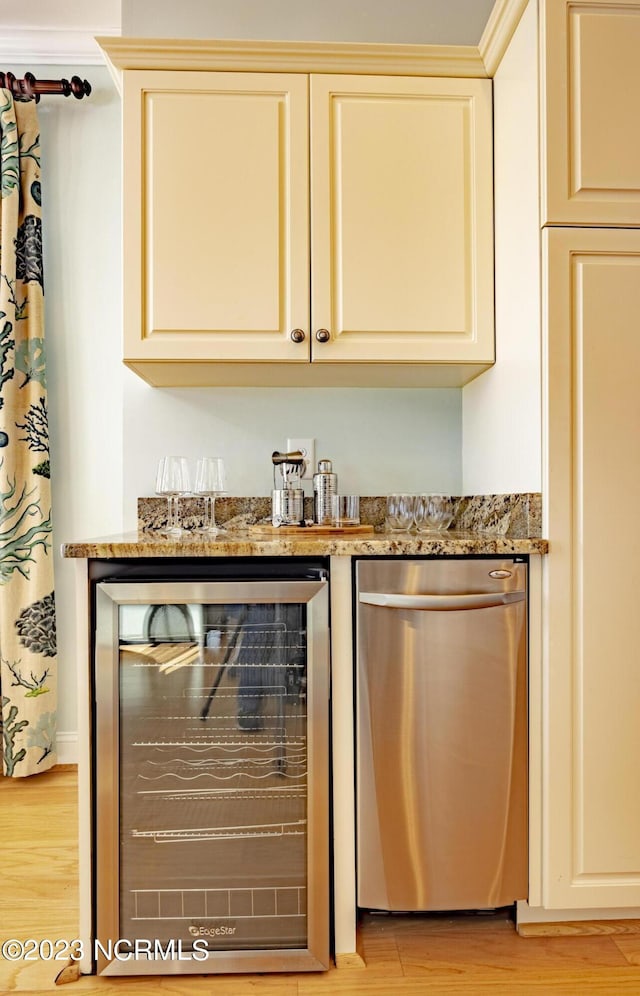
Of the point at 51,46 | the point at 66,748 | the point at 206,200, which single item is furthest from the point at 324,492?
the point at 51,46

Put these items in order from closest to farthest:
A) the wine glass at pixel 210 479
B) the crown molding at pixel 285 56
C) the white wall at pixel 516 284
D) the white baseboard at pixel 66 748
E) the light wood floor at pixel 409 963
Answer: the light wood floor at pixel 409 963, the white wall at pixel 516 284, the crown molding at pixel 285 56, the wine glass at pixel 210 479, the white baseboard at pixel 66 748

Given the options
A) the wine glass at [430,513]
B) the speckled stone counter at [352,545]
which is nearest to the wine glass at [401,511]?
the wine glass at [430,513]

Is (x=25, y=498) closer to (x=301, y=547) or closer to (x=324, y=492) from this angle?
(x=324, y=492)

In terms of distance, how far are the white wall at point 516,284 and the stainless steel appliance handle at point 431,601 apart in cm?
30

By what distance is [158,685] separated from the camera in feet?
4.82

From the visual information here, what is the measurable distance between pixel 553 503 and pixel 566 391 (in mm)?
260

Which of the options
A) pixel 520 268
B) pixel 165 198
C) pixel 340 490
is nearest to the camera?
pixel 520 268

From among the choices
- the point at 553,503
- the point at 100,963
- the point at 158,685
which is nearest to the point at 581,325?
the point at 553,503

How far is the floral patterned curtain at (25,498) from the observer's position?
236 centimetres

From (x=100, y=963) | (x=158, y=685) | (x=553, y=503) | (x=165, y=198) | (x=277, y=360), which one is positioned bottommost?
(x=100, y=963)

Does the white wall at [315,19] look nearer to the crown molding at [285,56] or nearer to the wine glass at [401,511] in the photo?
the crown molding at [285,56]

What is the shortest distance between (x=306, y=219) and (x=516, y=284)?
60 centimetres

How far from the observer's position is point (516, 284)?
1685 mm

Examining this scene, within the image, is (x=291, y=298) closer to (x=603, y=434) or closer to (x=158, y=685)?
(x=603, y=434)
